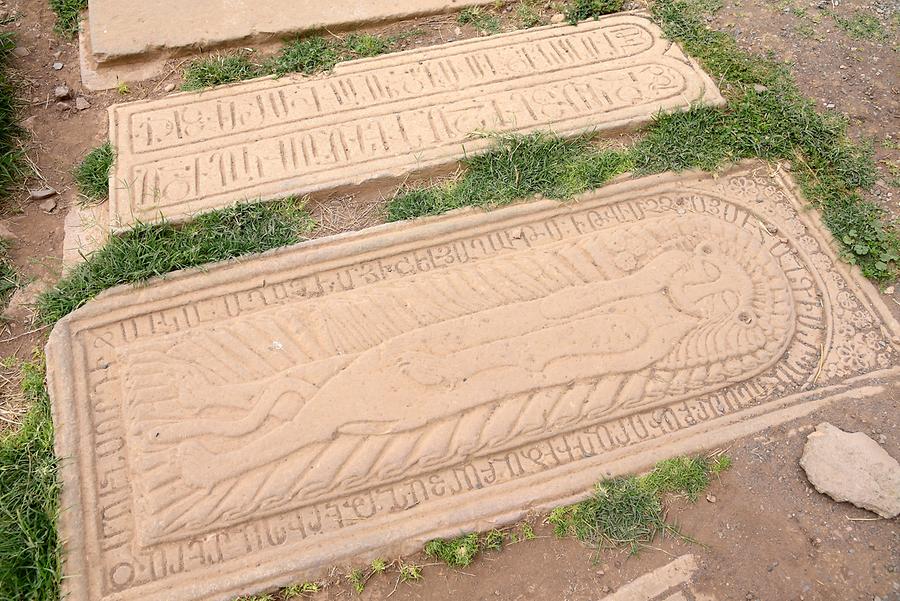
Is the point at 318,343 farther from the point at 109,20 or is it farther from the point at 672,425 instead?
the point at 109,20

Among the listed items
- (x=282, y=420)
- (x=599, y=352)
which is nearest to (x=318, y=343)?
(x=282, y=420)

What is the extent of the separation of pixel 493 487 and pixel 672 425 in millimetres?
772

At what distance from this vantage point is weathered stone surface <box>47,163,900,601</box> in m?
2.39

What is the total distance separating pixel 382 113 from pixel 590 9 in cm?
148

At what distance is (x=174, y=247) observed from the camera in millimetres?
2887

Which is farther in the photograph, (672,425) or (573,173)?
(573,173)

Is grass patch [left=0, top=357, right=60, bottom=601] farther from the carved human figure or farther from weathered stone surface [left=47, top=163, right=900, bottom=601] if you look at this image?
the carved human figure

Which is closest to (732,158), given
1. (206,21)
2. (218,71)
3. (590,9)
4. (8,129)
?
(590,9)

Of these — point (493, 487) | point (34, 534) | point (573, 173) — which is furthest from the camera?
point (573, 173)

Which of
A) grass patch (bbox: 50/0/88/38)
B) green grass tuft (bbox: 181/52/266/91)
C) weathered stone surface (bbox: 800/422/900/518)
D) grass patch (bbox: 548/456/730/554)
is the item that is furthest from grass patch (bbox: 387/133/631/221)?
grass patch (bbox: 50/0/88/38)

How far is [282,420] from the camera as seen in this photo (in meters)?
Answer: 2.51

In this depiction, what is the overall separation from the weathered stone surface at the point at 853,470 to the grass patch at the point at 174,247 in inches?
90.8

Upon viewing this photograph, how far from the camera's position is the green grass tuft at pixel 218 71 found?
3471mm

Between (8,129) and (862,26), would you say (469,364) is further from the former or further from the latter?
(862,26)
